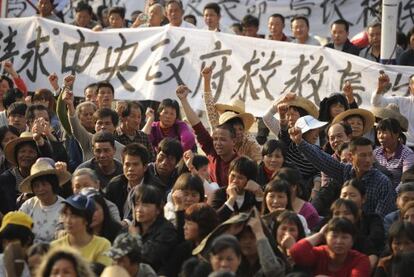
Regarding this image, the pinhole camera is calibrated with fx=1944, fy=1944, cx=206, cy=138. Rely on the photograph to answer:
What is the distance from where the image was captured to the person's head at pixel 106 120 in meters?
16.7

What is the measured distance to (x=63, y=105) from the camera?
57.8 feet

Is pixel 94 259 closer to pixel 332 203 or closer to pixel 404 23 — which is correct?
pixel 332 203

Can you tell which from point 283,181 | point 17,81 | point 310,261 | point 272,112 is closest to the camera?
point 310,261

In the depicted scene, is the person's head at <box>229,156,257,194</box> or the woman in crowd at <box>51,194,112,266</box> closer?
the woman in crowd at <box>51,194,112,266</box>

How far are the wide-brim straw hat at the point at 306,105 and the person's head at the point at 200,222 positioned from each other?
3.54 m

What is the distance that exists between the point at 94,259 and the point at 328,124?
13.9 ft

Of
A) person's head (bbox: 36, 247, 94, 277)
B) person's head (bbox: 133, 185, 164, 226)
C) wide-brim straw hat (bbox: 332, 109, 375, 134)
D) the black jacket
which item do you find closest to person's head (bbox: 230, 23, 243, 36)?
the black jacket

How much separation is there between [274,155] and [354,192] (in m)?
1.47

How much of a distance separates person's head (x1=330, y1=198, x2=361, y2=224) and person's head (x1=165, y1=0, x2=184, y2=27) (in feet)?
22.4

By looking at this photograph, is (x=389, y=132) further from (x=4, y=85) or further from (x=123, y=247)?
(x=4, y=85)

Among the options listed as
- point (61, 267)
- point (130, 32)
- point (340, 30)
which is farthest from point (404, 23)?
point (61, 267)

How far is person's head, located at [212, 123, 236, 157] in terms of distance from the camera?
15.8m

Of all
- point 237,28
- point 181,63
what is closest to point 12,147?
point 181,63

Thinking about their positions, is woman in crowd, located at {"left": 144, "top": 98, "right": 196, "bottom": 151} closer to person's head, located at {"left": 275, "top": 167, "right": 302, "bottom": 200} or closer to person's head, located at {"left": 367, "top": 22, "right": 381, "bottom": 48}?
person's head, located at {"left": 275, "top": 167, "right": 302, "bottom": 200}
